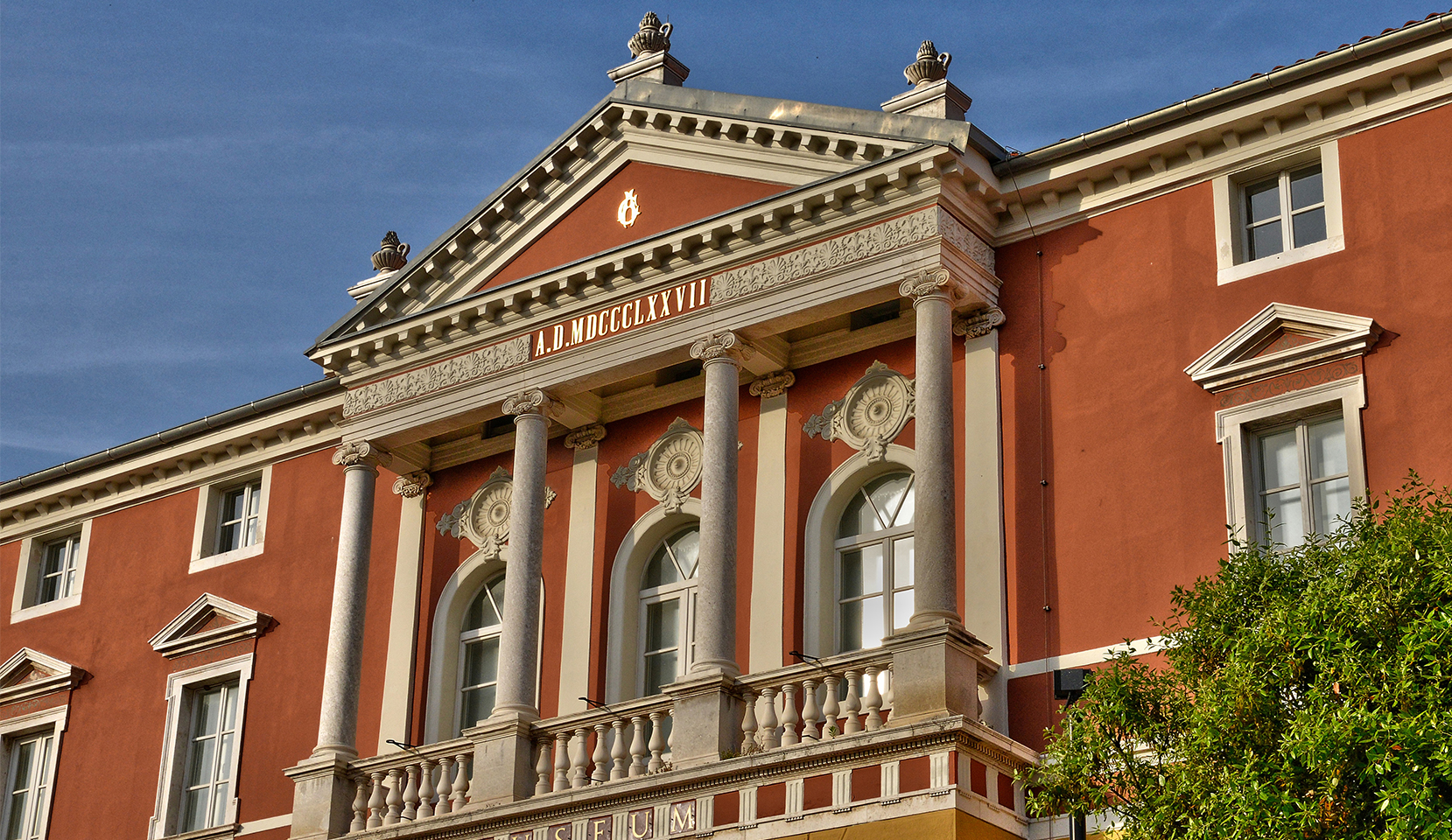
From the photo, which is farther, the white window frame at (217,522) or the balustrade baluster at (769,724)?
the white window frame at (217,522)

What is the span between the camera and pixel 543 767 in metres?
21.4

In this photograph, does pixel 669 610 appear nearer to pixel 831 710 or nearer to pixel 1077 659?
pixel 831 710

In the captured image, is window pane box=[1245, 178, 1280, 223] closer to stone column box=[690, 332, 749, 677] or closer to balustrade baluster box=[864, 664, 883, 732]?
stone column box=[690, 332, 749, 677]

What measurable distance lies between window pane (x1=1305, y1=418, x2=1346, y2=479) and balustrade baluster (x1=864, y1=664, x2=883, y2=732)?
4.46 meters

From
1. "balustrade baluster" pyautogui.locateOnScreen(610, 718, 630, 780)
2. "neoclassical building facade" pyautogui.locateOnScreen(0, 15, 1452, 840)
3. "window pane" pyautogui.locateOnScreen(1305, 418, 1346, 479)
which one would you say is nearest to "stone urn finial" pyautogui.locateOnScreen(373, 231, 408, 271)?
"neoclassical building facade" pyautogui.locateOnScreen(0, 15, 1452, 840)

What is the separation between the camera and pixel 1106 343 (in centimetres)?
2083

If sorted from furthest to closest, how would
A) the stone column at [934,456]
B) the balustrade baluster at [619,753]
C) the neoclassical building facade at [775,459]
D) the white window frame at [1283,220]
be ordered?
the balustrade baluster at [619,753] < the white window frame at [1283,220] < the stone column at [934,456] < the neoclassical building facade at [775,459]

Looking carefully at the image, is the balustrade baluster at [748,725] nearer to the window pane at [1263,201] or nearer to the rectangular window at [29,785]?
the window pane at [1263,201]

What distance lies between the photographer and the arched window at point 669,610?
23.1 m

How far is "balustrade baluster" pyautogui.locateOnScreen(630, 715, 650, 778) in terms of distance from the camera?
2061 cm

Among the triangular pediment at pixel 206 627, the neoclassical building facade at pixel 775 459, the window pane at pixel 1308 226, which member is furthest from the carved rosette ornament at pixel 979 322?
the triangular pediment at pixel 206 627

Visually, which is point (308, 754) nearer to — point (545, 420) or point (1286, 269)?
point (545, 420)

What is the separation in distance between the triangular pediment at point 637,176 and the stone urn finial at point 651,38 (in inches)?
28.2

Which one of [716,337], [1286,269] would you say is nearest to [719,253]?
[716,337]
